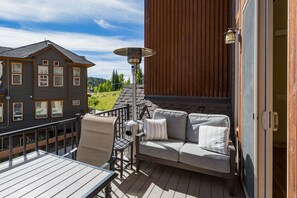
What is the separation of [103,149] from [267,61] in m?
2.15

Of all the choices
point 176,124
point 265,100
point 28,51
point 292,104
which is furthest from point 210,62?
point 28,51

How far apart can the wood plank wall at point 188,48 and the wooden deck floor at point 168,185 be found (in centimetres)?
200

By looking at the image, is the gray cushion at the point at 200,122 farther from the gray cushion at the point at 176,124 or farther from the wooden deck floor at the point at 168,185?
the wooden deck floor at the point at 168,185

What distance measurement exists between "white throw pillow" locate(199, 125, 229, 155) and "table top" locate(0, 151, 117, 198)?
1.68 meters

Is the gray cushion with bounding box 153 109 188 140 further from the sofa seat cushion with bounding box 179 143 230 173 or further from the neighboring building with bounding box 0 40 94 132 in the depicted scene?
the neighboring building with bounding box 0 40 94 132

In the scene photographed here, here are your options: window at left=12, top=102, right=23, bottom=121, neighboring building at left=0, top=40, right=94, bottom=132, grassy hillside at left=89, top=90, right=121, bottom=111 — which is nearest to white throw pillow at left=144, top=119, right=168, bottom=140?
neighboring building at left=0, top=40, right=94, bottom=132

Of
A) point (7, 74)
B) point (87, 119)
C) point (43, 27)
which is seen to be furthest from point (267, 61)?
point (43, 27)

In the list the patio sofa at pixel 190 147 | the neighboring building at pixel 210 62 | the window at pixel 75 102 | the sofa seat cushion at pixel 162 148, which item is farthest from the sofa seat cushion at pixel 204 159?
the window at pixel 75 102

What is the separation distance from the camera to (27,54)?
36.0 ft

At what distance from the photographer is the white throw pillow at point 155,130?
3.13 m

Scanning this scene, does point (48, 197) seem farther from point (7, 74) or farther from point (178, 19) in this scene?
point (7, 74)

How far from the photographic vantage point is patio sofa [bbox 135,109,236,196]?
7.91 ft

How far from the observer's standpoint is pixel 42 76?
11.7 meters

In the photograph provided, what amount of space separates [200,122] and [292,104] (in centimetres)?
215
